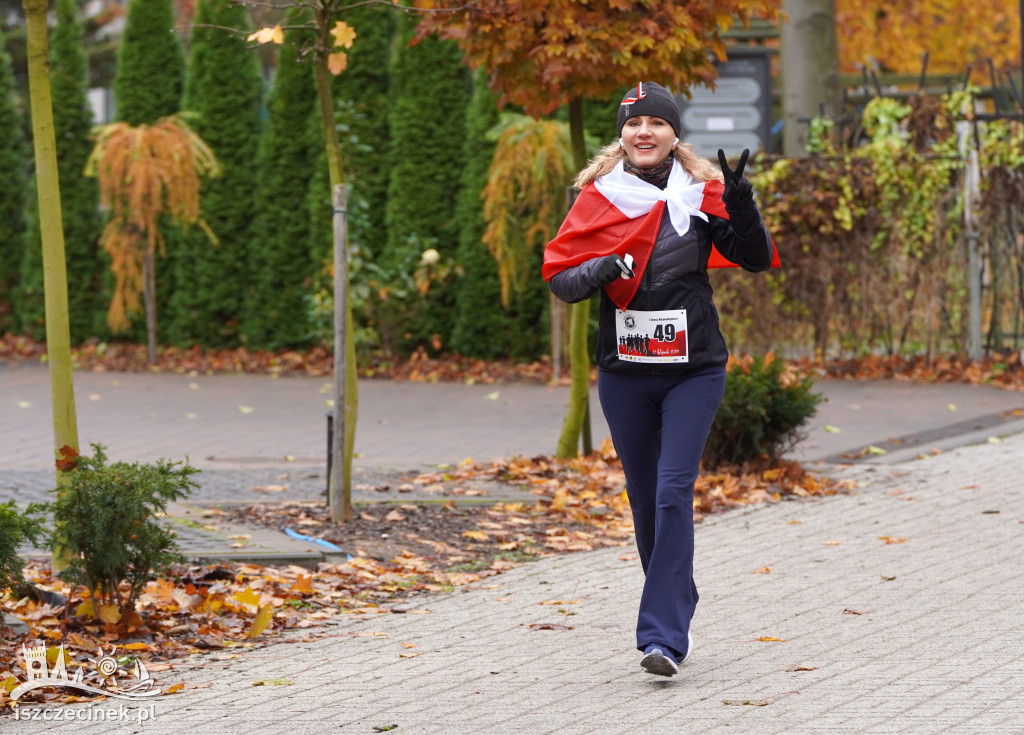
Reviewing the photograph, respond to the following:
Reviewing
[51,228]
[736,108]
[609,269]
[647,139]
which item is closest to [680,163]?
[647,139]

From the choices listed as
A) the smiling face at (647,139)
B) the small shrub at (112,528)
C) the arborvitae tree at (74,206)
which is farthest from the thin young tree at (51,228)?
the arborvitae tree at (74,206)

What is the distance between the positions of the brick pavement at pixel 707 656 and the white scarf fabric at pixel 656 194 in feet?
4.85

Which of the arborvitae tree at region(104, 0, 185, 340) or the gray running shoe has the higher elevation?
the arborvitae tree at region(104, 0, 185, 340)

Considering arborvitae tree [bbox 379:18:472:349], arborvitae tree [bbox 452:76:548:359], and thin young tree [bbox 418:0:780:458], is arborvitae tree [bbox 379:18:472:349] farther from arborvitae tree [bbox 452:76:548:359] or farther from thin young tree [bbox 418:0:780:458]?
thin young tree [bbox 418:0:780:458]

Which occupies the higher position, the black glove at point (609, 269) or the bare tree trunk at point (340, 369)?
the black glove at point (609, 269)

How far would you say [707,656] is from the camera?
4.84 m

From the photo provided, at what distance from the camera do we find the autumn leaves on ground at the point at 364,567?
5195 mm

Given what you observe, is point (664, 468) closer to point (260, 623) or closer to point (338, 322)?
point (260, 623)

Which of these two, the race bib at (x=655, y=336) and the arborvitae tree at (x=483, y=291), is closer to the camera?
the race bib at (x=655, y=336)

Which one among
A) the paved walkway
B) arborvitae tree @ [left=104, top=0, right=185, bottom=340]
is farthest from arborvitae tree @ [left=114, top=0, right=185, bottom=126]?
the paved walkway

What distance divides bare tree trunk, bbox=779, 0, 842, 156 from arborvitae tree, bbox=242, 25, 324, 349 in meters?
5.26

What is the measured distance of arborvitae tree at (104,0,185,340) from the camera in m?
16.7

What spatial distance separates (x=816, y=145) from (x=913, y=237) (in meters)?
1.57

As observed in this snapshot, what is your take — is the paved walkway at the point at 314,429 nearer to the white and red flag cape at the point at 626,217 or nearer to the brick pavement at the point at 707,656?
the brick pavement at the point at 707,656
